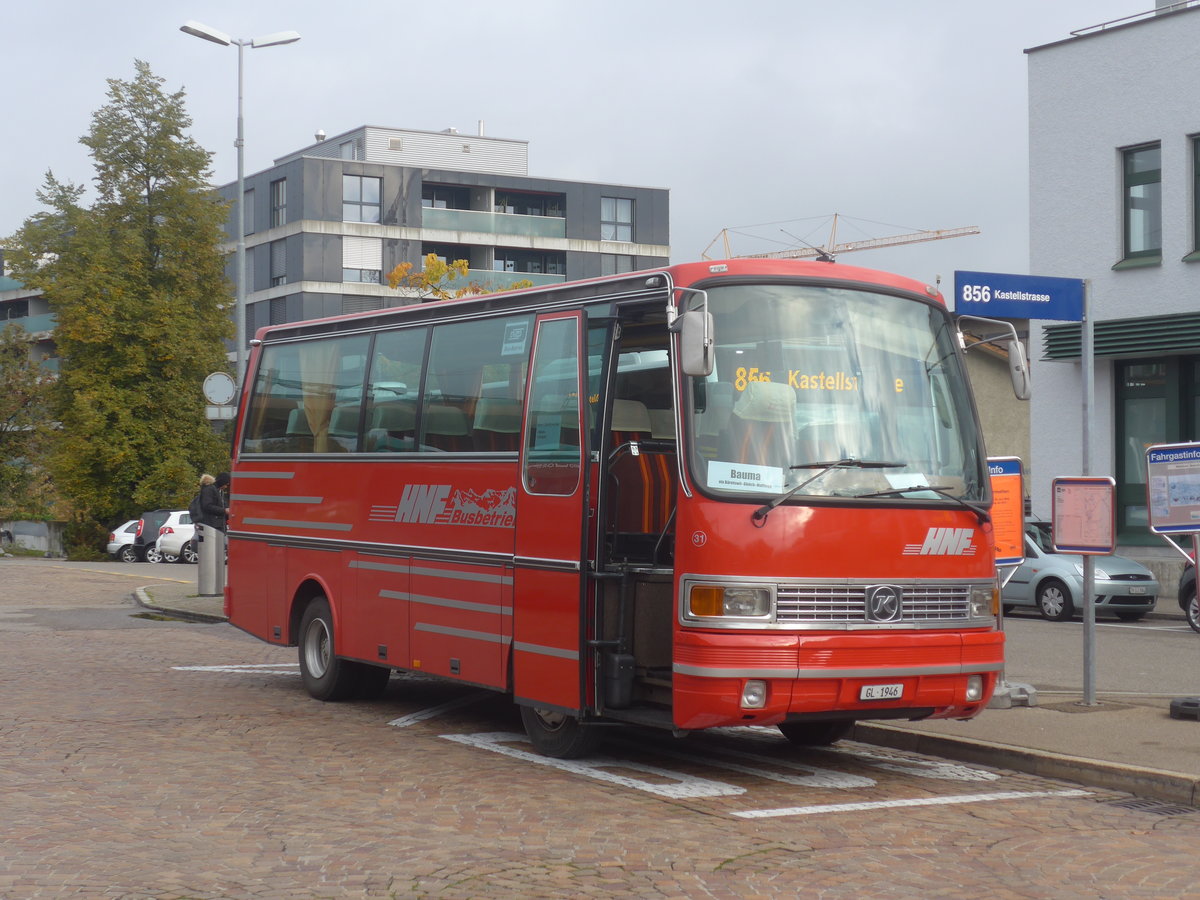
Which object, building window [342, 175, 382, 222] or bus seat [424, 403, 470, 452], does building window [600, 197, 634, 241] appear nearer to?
building window [342, 175, 382, 222]

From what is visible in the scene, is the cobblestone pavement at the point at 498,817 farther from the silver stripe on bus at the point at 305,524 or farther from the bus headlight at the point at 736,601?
the silver stripe on bus at the point at 305,524

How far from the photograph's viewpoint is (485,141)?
267 ft

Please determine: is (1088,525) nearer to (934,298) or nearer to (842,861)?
(934,298)

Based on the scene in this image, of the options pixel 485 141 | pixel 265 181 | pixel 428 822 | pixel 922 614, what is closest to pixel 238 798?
pixel 428 822

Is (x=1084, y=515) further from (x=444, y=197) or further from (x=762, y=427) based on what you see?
(x=444, y=197)

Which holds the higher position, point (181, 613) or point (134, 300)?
point (134, 300)

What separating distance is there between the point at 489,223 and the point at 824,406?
6566 cm

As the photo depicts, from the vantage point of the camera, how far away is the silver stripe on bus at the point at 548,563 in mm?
9406

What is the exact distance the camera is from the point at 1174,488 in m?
11.6

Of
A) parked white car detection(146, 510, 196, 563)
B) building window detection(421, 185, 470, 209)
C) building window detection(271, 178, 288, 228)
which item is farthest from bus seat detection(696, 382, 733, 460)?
building window detection(421, 185, 470, 209)

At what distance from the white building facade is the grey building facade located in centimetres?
3919

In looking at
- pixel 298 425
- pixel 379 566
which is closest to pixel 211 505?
pixel 298 425

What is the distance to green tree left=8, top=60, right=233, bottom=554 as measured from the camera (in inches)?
1987

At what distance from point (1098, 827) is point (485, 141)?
250ft
